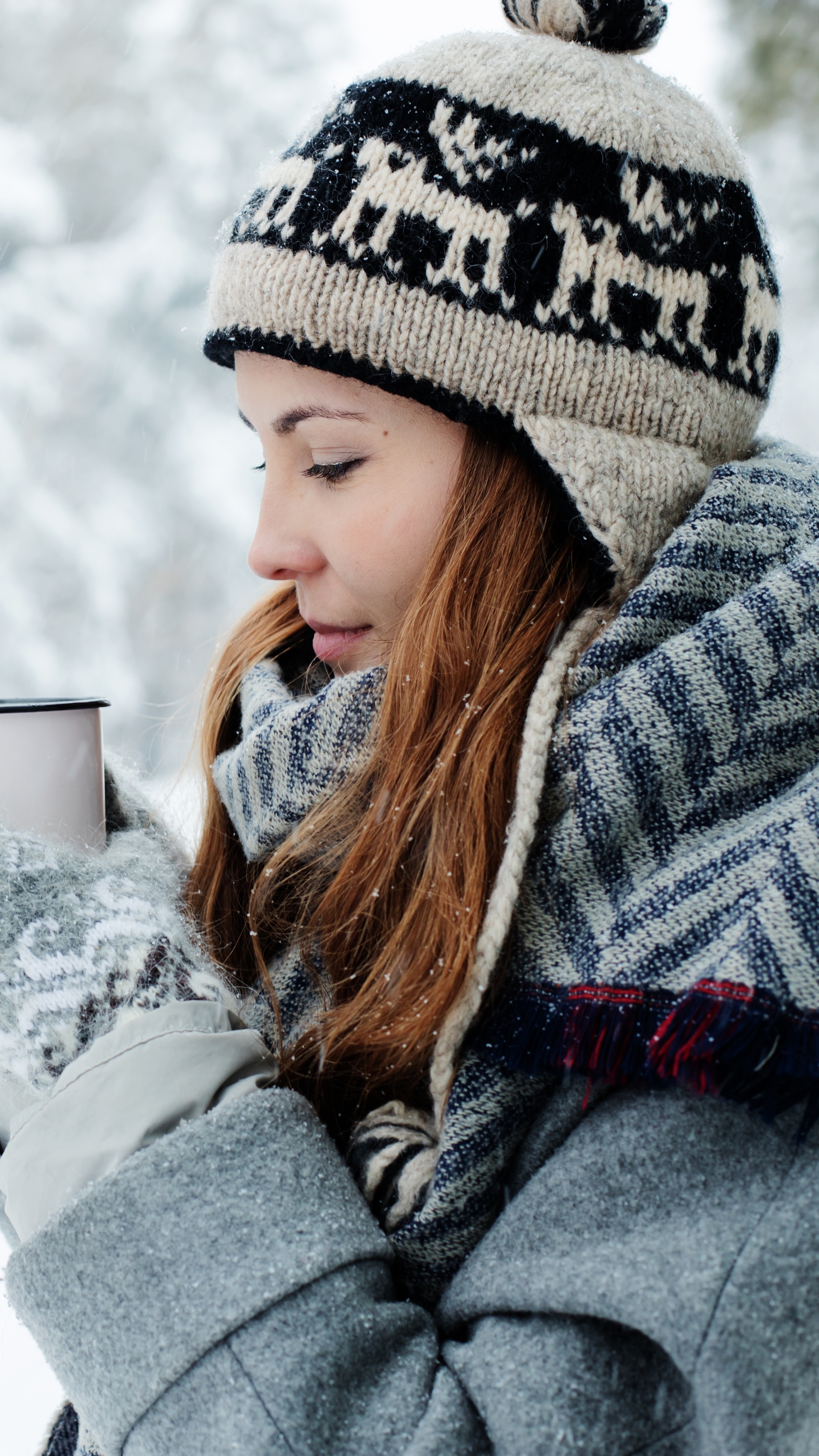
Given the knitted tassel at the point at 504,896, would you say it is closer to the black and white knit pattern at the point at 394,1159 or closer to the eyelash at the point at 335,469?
the black and white knit pattern at the point at 394,1159

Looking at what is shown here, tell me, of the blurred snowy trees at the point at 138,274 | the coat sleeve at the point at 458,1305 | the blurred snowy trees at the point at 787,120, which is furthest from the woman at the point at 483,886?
the blurred snowy trees at the point at 787,120

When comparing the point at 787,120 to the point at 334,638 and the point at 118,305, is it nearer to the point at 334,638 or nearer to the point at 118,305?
the point at 118,305

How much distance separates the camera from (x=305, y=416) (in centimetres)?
87

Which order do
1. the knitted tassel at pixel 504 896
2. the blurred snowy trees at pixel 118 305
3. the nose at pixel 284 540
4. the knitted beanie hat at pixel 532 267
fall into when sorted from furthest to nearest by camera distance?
1. the blurred snowy trees at pixel 118 305
2. the nose at pixel 284 540
3. the knitted beanie hat at pixel 532 267
4. the knitted tassel at pixel 504 896

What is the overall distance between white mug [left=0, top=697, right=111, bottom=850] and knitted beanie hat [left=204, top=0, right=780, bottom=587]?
0.41 meters

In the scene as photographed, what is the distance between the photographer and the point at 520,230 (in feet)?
Answer: 2.66

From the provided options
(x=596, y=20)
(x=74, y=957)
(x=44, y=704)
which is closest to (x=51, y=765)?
(x=44, y=704)

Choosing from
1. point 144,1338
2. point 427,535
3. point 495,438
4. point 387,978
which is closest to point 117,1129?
point 144,1338

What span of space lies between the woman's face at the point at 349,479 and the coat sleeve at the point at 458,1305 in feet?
1.65

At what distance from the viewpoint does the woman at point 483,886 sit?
0.58 m

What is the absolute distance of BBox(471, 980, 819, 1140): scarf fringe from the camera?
56 centimetres

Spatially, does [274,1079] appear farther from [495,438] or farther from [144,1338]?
[495,438]

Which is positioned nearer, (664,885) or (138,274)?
(664,885)

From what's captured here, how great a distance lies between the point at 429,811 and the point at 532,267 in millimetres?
495
